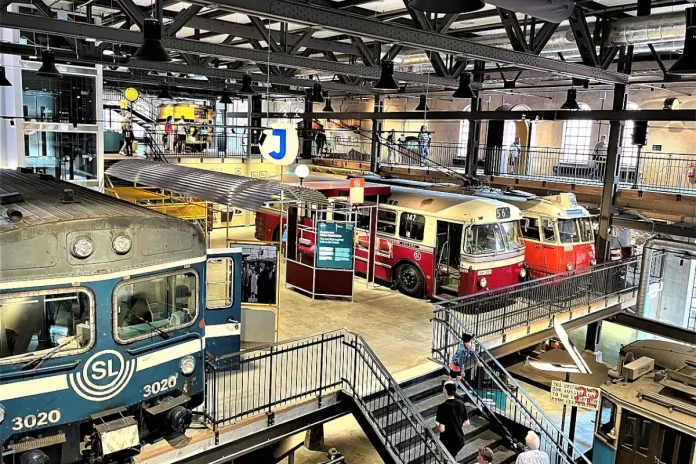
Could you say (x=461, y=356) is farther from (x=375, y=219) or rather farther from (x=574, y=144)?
(x=574, y=144)

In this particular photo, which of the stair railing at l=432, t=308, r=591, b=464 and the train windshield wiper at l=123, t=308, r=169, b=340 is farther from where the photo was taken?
the stair railing at l=432, t=308, r=591, b=464

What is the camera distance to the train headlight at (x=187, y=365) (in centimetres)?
681

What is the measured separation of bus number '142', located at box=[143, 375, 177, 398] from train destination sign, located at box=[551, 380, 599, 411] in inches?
238

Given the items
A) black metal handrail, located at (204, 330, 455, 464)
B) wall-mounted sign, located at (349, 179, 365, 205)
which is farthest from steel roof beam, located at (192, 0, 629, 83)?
black metal handrail, located at (204, 330, 455, 464)

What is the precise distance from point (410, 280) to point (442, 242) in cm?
133

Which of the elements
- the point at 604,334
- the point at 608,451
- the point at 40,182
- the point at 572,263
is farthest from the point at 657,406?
the point at 604,334

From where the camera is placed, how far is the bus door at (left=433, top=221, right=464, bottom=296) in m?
14.6

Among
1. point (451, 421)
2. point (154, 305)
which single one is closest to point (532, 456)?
point (451, 421)

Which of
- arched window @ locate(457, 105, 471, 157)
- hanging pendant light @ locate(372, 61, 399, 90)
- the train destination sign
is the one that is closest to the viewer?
the train destination sign

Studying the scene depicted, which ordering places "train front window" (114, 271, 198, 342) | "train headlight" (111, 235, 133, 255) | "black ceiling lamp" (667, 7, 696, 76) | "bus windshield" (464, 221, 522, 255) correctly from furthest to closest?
1. "bus windshield" (464, 221, 522, 255)
2. "black ceiling lamp" (667, 7, 696, 76)
3. "train front window" (114, 271, 198, 342)
4. "train headlight" (111, 235, 133, 255)

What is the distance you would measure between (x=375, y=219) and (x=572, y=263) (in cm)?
540

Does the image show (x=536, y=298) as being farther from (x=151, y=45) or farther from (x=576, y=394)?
(x=151, y=45)

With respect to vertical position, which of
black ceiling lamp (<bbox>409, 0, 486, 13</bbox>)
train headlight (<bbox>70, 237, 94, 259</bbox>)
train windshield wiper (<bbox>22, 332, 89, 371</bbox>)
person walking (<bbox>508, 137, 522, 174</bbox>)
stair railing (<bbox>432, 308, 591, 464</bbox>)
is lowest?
stair railing (<bbox>432, 308, 591, 464</bbox>)

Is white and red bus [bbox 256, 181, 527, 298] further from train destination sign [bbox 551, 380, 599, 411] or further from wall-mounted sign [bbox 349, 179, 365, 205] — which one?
train destination sign [bbox 551, 380, 599, 411]
